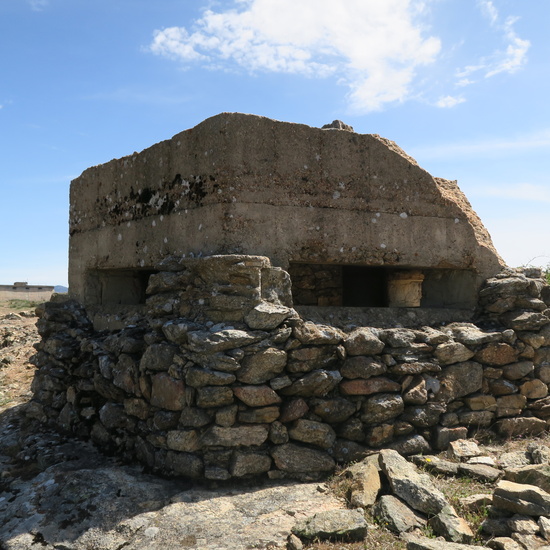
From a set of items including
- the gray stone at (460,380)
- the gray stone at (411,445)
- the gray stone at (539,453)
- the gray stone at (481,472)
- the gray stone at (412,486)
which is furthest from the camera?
the gray stone at (460,380)

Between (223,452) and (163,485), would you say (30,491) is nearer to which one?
(163,485)

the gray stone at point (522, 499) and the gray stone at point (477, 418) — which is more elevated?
the gray stone at point (477, 418)

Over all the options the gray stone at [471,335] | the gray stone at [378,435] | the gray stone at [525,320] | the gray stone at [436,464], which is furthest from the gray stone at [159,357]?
the gray stone at [525,320]

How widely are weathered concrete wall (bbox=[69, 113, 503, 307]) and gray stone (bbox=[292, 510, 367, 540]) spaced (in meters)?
1.95

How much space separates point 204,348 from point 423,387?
5.90ft

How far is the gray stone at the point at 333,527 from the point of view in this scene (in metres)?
2.91

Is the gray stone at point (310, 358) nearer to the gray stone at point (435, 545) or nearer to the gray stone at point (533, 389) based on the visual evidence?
the gray stone at point (435, 545)

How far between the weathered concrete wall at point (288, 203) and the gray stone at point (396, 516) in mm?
1929

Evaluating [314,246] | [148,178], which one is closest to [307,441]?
[314,246]

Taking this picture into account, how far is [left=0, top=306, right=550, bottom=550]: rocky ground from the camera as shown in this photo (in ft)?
9.66

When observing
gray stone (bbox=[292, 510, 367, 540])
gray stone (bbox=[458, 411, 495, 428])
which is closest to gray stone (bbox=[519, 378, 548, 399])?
gray stone (bbox=[458, 411, 495, 428])

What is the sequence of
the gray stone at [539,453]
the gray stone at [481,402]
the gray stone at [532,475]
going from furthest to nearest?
the gray stone at [481,402] → the gray stone at [539,453] → the gray stone at [532,475]

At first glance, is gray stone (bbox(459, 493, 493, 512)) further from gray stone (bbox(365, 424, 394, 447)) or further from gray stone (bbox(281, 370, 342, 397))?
gray stone (bbox(281, 370, 342, 397))

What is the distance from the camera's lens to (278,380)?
145 inches
